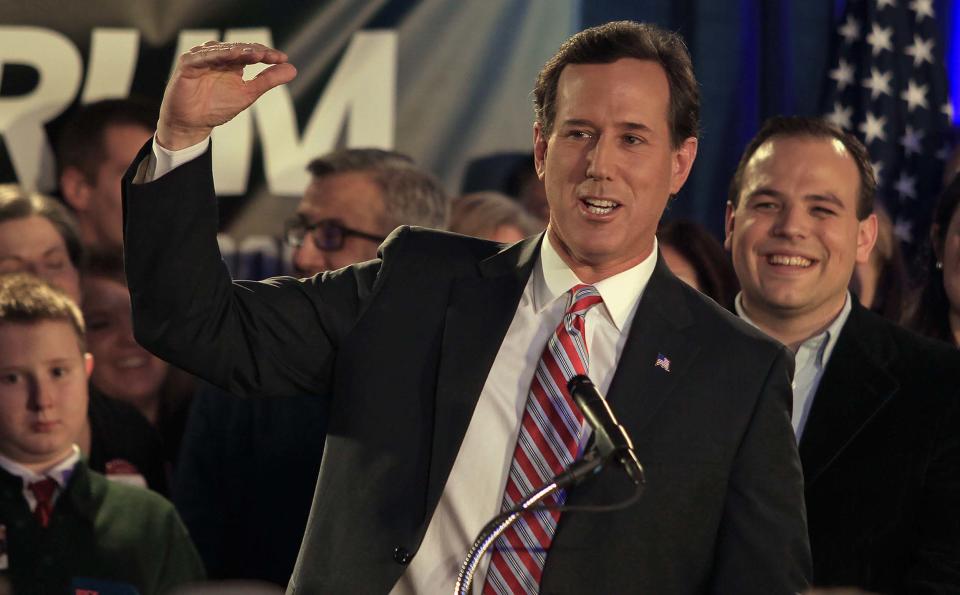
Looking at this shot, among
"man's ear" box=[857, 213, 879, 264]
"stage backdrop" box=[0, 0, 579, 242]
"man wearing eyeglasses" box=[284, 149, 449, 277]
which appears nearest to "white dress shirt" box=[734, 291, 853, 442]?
"man's ear" box=[857, 213, 879, 264]

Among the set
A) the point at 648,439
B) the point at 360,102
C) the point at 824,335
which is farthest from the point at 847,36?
the point at 648,439

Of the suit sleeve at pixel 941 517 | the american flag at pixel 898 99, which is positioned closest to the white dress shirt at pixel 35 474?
the suit sleeve at pixel 941 517

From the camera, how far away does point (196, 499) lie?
332 centimetres

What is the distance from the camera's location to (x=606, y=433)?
1740 millimetres

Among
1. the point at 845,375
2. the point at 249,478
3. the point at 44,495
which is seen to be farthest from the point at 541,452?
the point at 44,495

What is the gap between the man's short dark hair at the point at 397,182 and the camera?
3782 millimetres

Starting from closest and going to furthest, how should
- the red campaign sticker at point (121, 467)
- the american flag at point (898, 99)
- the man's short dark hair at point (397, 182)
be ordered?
the red campaign sticker at point (121, 467), the man's short dark hair at point (397, 182), the american flag at point (898, 99)

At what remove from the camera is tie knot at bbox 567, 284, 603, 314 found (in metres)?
2.17

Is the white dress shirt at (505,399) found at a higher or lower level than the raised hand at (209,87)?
lower

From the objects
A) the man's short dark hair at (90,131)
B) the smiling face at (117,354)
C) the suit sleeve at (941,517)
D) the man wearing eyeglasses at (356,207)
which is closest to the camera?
the suit sleeve at (941,517)

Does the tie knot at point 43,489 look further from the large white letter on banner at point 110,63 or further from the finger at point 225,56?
the finger at point 225,56

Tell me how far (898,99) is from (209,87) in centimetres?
393

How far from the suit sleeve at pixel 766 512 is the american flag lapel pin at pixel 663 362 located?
0.15m

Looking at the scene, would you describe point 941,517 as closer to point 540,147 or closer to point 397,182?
point 540,147
